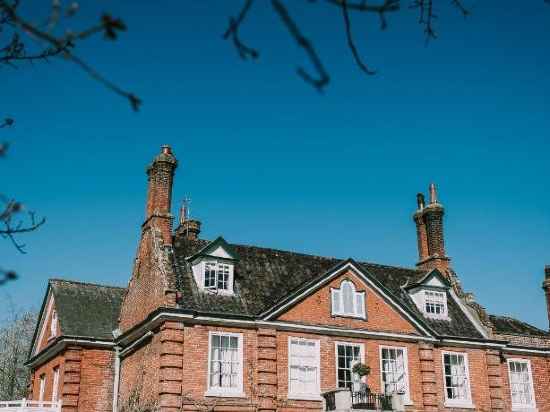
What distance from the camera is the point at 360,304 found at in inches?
1055

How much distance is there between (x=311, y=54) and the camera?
264 centimetres

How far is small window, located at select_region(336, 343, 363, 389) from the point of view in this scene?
2534 cm

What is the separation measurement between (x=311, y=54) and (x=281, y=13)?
19 cm

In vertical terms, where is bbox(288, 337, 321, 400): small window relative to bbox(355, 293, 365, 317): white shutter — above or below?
below

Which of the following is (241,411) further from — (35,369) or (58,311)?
(35,369)

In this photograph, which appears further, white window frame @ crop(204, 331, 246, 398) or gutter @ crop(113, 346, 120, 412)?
gutter @ crop(113, 346, 120, 412)

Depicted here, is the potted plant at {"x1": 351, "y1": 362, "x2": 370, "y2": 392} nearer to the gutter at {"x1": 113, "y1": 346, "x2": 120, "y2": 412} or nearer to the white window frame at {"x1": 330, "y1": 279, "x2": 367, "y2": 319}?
the white window frame at {"x1": 330, "y1": 279, "x2": 367, "y2": 319}

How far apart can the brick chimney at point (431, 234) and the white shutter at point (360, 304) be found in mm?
6623

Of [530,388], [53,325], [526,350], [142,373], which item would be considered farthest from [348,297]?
[53,325]

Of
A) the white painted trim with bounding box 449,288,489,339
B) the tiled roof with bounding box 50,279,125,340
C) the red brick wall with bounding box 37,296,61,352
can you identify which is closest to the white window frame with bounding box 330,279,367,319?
the white painted trim with bounding box 449,288,489,339

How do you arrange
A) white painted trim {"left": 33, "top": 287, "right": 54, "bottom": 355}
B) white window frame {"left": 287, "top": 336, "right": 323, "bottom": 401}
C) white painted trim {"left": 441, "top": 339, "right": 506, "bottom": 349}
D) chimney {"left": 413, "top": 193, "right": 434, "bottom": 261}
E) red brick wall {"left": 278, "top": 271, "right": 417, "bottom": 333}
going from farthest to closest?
chimney {"left": 413, "top": 193, "right": 434, "bottom": 261}
white painted trim {"left": 33, "top": 287, "right": 54, "bottom": 355}
white painted trim {"left": 441, "top": 339, "right": 506, "bottom": 349}
red brick wall {"left": 278, "top": 271, "right": 417, "bottom": 333}
white window frame {"left": 287, "top": 336, "right": 323, "bottom": 401}

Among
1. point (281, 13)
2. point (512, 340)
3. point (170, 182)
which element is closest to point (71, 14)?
point (281, 13)

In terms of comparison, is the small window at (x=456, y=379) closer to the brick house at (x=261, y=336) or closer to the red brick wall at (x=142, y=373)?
the brick house at (x=261, y=336)

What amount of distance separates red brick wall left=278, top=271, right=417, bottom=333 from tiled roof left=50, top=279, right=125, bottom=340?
8091 millimetres
